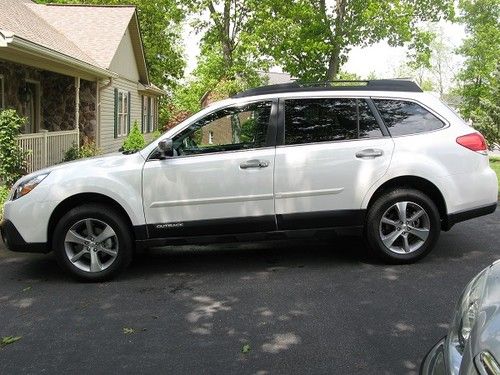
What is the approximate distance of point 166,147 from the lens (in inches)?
211

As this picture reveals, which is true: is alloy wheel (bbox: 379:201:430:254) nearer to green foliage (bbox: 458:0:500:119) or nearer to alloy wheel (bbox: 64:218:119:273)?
alloy wheel (bbox: 64:218:119:273)

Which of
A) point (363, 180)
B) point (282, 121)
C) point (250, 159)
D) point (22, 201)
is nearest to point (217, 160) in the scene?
point (250, 159)

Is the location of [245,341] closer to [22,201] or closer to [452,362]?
[452,362]

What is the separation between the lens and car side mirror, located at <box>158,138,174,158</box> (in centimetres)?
535

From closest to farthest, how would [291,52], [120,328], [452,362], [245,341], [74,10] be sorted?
[452,362]
[245,341]
[120,328]
[74,10]
[291,52]

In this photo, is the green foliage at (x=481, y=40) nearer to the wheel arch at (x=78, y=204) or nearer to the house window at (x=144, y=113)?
the house window at (x=144, y=113)

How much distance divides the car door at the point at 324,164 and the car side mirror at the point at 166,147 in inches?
41.8

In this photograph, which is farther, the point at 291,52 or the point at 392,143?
the point at 291,52

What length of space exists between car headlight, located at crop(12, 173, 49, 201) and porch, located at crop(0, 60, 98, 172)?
19.4ft

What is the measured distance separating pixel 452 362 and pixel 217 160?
11.9 ft

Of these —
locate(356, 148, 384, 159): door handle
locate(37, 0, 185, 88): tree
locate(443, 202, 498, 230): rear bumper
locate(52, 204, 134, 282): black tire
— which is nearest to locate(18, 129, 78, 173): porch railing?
locate(52, 204, 134, 282): black tire

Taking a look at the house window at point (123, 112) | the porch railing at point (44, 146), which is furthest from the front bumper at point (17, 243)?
the house window at point (123, 112)

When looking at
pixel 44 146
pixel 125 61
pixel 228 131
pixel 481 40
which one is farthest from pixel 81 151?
pixel 481 40

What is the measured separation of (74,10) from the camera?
21.7 metres
